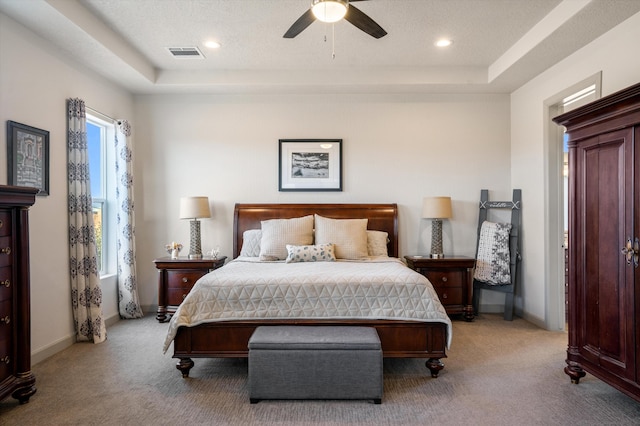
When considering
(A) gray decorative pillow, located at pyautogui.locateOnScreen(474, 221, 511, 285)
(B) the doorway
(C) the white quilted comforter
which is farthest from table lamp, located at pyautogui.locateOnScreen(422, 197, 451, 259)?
(C) the white quilted comforter

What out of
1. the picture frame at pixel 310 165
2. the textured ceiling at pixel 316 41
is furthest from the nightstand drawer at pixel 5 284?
the picture frame at pixel 310 165

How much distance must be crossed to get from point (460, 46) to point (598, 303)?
2.72 m

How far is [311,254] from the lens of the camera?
4023mm

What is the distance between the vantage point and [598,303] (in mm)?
2662

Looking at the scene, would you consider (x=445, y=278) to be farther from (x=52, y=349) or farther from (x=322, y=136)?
(x=52, y=349)

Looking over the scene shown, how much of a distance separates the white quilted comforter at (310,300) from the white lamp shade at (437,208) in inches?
71.0

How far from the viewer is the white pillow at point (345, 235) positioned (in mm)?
4270

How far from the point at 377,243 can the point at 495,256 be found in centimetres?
142

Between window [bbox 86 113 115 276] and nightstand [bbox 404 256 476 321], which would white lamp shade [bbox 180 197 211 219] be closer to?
window [bbox 86 113 115 276]

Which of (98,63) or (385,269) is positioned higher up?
(98,63)

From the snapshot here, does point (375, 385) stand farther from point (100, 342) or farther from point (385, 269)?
point (100, 342)

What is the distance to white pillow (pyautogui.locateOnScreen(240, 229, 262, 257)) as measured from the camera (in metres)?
4.55

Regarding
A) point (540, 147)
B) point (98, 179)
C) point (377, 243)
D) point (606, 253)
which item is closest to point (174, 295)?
point (98, 179)

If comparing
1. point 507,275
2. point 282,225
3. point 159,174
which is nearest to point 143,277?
point 159,174
